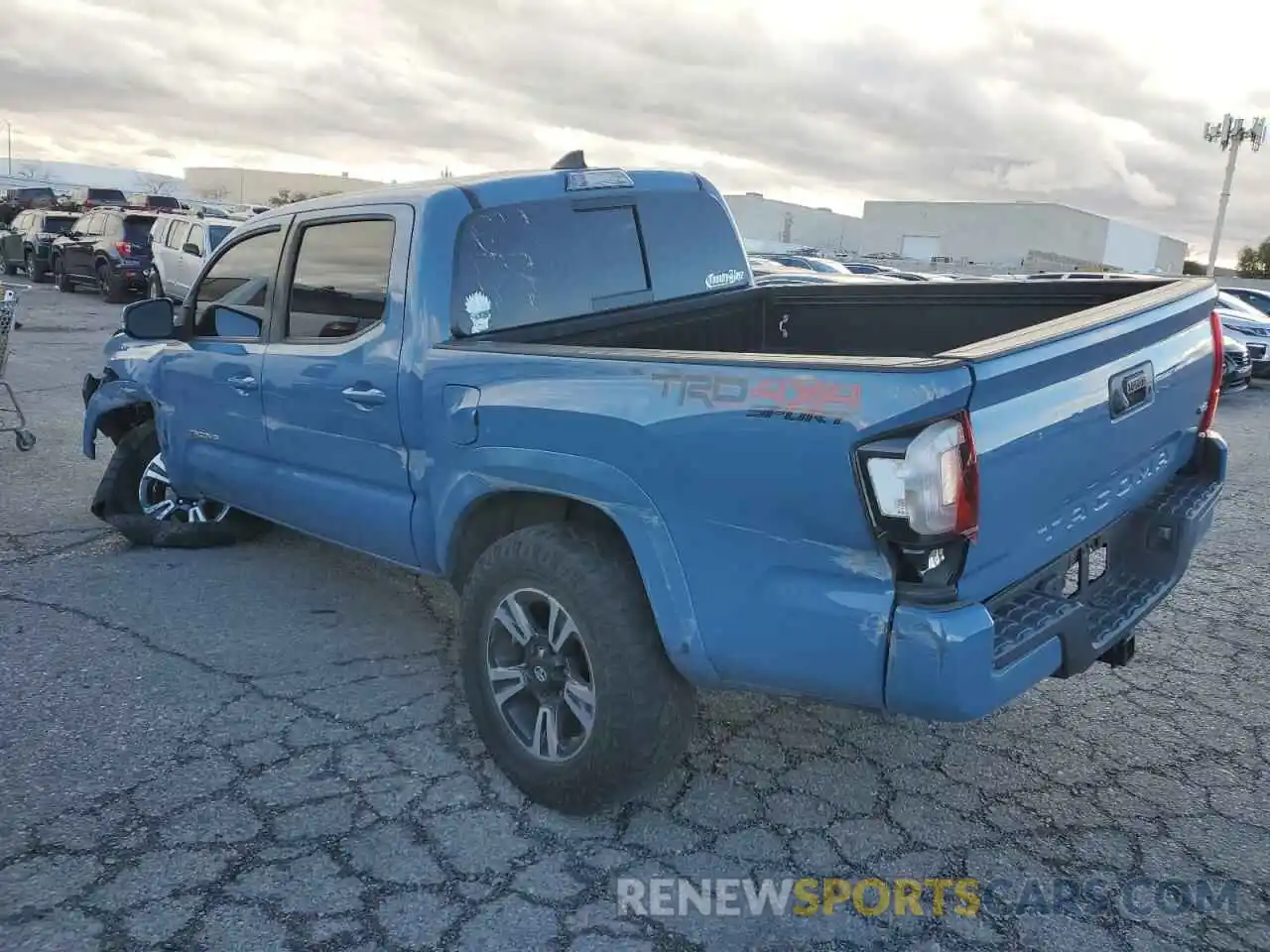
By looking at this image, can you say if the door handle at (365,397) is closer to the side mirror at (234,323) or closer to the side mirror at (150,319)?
the side mirror at (234,323)

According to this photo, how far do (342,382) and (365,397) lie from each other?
0.17 meters

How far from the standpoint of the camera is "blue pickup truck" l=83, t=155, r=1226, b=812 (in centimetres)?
234

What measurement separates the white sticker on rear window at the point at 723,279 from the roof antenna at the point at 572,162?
762mm

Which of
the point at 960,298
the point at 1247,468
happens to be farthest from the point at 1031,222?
the point at 960,298

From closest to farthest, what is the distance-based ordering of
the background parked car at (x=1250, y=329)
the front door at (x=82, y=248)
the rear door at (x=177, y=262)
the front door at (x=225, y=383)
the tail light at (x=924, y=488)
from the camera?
the tail light at (x=924, y=488)
the front door at (x=225, y=383)
the background parked car at (x=1250, y=329)
the rear door at (x=177, y=262)
the front door at (x=82, y=248)

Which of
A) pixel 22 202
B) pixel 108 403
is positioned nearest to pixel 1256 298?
pixel 108 403

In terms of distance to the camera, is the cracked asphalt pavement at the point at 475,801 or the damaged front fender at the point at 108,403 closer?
the cracked asphalt pavement at the point at 475,801

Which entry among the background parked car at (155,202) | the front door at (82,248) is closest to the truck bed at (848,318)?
the front door at (82,248)

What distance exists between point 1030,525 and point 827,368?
2.34 ft

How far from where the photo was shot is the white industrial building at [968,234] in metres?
76.9

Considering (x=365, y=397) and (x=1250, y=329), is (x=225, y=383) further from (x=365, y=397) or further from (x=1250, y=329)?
(x=1250, y=329)

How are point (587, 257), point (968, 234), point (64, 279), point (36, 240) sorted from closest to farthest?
point (587, 257) → point (64, 279) → point (36, 240) → point (968, 234)

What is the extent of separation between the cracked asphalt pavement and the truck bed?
1.45 metres

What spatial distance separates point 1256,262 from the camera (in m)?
63.7
